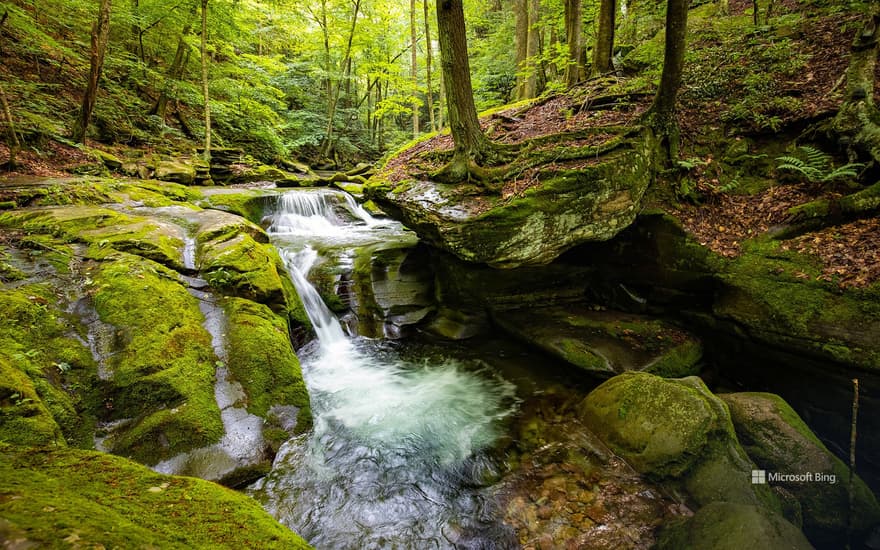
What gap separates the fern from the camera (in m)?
4.66

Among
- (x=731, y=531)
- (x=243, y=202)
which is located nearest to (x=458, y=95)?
(x=731, y=531)

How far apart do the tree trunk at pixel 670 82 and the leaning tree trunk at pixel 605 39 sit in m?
2.92

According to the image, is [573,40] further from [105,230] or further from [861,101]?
[105,230]

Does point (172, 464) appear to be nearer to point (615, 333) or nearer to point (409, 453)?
point (409, 453)

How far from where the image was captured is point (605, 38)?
847cm

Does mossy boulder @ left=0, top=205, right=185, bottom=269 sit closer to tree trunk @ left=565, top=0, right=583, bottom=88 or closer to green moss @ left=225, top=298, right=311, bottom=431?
green moss @ left=225, top=298, right=311, bottom=431

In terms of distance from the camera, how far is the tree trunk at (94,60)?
895 centimetres

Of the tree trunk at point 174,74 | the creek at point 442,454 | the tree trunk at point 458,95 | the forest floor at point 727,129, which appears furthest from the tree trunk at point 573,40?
the tree trunk at point 174,74

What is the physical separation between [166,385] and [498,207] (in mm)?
4588

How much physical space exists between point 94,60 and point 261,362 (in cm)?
1032

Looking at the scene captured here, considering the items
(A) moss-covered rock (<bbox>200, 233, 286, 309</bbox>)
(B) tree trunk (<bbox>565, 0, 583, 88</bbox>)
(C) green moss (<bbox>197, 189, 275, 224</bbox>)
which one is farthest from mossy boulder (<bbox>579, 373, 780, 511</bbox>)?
(C) green moss (<bbox>197, 189, 275, 224</bbox>)

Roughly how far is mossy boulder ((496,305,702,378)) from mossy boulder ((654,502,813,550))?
7.27 feet

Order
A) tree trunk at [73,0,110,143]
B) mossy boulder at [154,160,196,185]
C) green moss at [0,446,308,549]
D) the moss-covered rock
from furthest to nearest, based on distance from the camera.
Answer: mossy boulder at [154,160,196,185] → tree trunk at [73,0,110,143] → the moss-covered rock → green moss at [0,446,308,549]

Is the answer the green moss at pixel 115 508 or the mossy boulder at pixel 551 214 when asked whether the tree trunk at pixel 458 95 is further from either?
the green moss at pixel 115 508
